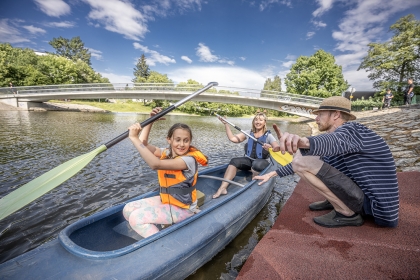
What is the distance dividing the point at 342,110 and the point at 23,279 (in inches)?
147

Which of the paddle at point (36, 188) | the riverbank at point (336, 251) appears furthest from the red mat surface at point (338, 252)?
the paddle at point (36, 188)

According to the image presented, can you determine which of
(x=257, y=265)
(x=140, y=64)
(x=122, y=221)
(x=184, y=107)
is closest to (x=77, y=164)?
(x=122, y=221)

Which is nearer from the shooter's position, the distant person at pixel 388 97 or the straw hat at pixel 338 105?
the straw hat at pixel 338 105

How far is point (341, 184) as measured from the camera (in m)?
2.47

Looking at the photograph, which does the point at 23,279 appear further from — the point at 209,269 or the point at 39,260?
the point at 209,269

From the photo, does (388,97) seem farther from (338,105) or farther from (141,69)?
(141,69)

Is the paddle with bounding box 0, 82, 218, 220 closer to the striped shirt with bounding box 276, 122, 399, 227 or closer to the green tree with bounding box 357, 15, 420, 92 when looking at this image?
the striped shirt with bounding box 276, 122, 399, 227

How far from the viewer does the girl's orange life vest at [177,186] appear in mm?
2660

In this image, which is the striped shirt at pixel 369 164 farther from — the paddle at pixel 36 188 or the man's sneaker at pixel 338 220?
the paddle at pixel 36 188

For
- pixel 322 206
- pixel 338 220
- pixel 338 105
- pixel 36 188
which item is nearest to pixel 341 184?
pixel 338 220

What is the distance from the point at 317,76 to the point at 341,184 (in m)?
39.0

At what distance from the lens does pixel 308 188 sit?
4.71m

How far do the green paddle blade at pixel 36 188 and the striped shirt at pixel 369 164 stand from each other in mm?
2779

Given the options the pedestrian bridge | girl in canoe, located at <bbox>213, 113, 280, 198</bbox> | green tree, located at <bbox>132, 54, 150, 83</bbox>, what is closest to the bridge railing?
the pedestrian bridge
